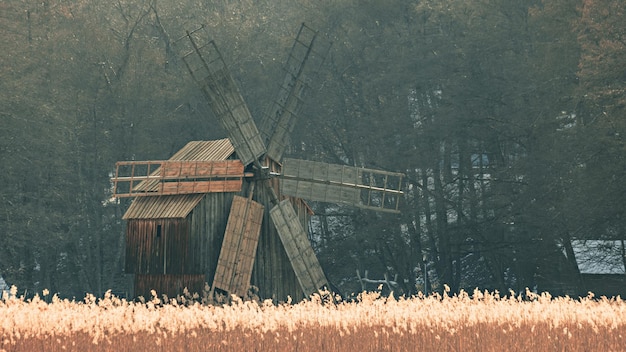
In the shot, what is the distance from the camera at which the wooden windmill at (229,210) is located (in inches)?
1341

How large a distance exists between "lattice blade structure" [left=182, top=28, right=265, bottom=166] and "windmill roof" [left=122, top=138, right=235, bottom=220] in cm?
69

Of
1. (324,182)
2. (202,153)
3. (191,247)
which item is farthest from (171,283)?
(324,182)

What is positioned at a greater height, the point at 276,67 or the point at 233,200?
the point at 276,67

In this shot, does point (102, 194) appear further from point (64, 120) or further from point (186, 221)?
point (186, 221)

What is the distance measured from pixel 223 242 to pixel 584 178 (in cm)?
1446

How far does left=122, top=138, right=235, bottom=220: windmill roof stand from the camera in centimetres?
3419

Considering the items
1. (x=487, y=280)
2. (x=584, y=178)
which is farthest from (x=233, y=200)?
(x=487, y=280)

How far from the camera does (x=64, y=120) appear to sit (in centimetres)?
5488

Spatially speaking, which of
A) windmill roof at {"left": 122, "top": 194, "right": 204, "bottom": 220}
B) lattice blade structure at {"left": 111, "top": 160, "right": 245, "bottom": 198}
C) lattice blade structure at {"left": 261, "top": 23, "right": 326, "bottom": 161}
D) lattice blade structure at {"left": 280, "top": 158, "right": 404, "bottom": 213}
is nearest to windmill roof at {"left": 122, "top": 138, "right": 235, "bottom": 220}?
windmill roof at {"left": 122, "top": 194, "right": 204, "bottom": 220}

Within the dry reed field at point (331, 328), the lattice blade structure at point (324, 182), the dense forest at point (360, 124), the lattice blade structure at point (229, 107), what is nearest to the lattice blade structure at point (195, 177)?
the lattice blade structure at point (229, 107)

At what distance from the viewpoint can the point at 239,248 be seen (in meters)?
34.2

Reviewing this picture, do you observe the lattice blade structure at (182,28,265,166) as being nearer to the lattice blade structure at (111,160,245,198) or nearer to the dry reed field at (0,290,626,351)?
the lattice blade structure at (111,160,245,198)

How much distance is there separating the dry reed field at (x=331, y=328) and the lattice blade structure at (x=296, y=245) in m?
14.0

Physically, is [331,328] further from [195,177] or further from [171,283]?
[171,283]
